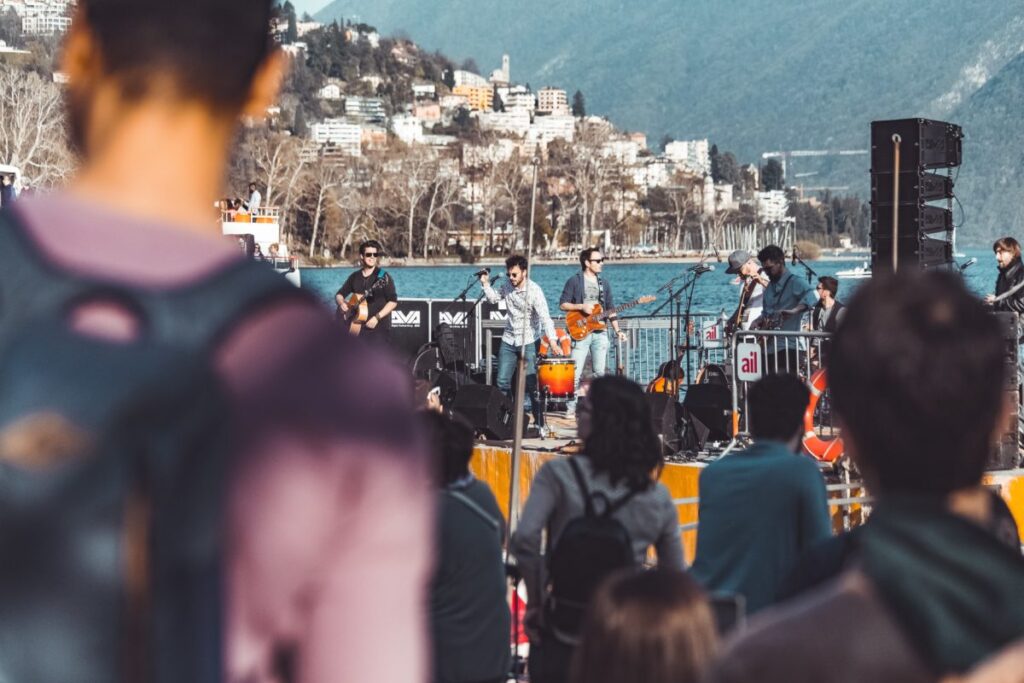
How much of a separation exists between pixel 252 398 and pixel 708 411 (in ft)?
35.1

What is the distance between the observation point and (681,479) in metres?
11.1

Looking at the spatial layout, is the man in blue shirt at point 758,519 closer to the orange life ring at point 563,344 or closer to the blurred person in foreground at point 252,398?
the blurred person in foreground at point 252,398

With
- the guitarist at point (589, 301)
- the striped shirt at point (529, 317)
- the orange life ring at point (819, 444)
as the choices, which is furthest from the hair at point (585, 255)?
the orange life ring at point (819, 444)

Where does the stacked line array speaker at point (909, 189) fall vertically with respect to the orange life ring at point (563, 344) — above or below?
above

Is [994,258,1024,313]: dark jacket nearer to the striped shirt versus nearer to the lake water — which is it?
the striped shirt

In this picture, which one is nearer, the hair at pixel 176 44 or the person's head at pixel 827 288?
the hair at pixel 176 44

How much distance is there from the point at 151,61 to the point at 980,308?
2.74ft

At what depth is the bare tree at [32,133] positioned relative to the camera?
77.6 meters

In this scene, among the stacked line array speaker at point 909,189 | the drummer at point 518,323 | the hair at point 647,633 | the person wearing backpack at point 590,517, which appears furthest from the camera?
the drummer at point 518,323

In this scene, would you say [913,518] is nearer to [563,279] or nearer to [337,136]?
[563,279]

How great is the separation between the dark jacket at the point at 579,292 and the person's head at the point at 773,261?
76.1 inches

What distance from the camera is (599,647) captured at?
2332 millimetres

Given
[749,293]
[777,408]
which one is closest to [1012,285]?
[749,293]

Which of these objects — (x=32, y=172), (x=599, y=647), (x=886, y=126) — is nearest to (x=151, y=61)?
(x=599, y=647)
